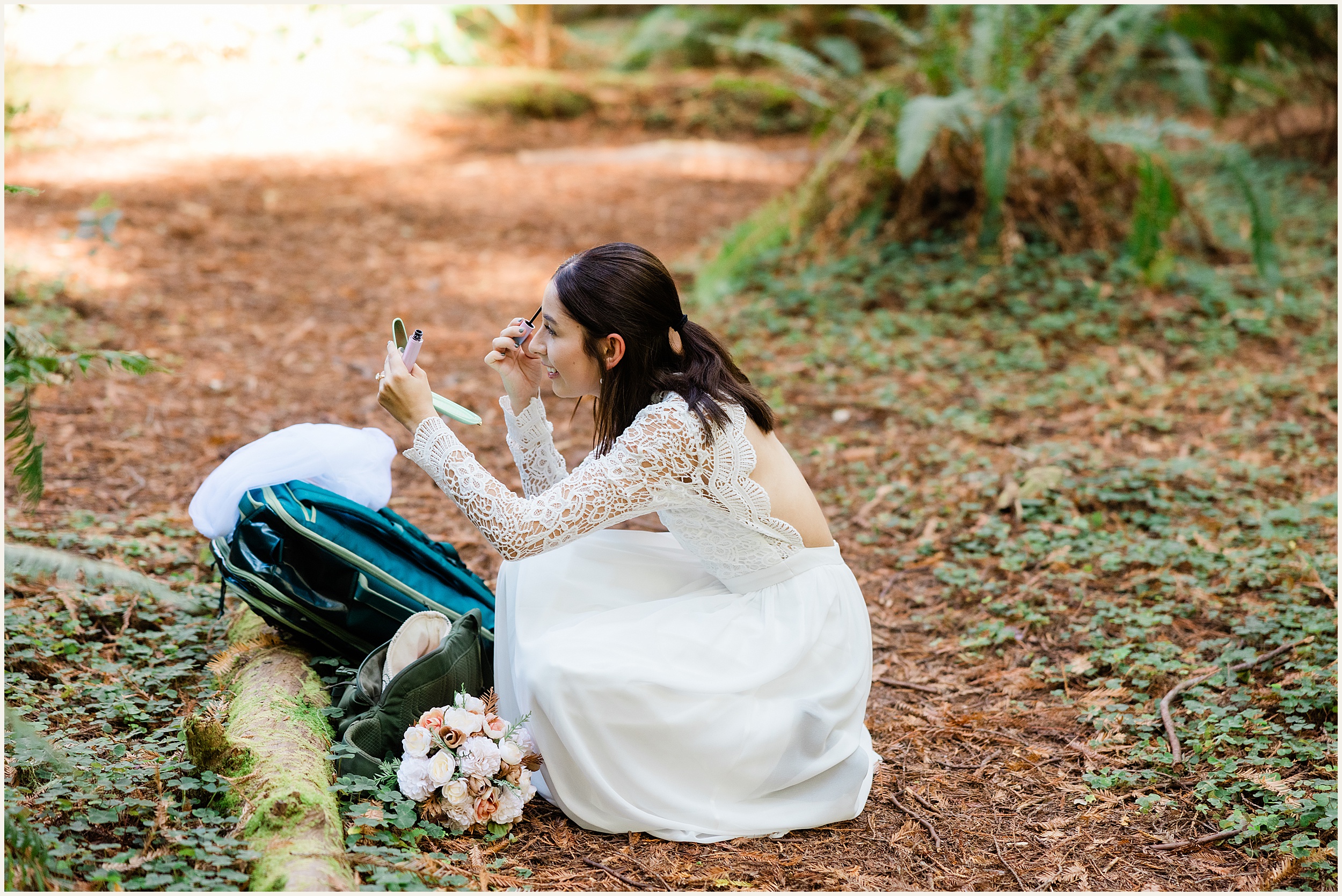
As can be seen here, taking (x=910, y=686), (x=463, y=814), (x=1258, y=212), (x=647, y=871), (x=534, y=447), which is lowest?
(x=910, y=686)

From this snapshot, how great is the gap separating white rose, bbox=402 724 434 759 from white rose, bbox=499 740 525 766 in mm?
155

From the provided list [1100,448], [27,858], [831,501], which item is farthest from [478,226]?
[27,858]

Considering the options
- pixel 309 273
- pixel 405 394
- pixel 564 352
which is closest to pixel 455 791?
pixel 405 394

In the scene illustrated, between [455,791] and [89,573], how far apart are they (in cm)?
165

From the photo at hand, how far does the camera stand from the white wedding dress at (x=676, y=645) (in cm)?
241

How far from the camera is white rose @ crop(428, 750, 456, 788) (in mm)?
2266

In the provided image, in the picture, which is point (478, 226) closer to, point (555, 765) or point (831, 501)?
point (831, 501)

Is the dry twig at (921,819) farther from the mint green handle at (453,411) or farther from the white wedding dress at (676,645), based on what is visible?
the mint green handle at (453,411)

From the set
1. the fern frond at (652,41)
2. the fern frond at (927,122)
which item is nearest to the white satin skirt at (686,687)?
the fern frond at (927,122)

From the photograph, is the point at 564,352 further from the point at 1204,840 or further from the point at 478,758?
the point at 1204,840

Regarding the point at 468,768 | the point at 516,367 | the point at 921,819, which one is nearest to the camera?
the point at 468,768

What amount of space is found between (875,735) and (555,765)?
1075mm

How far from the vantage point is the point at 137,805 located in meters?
2.15

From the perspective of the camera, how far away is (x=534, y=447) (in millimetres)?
2945
